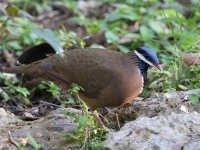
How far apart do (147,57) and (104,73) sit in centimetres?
45

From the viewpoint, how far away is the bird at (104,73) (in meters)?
4.05

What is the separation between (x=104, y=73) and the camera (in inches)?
162

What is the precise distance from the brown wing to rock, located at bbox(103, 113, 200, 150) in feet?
3.15

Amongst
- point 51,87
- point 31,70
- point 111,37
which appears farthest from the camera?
point 111,37

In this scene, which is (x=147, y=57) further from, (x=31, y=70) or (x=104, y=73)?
(x=31, y=70)

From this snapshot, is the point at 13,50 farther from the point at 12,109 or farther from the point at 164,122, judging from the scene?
the point at 164,122

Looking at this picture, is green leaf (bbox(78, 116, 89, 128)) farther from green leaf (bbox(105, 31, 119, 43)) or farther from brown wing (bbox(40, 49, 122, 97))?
A: green leaf (bbox(105, 31, 119, 43))

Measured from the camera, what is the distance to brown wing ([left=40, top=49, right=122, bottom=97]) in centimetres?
413

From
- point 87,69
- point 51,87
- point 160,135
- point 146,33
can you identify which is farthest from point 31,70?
point 146,33

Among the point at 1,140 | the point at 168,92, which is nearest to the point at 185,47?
the point at 168,92

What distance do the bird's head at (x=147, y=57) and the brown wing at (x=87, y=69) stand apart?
0.20m

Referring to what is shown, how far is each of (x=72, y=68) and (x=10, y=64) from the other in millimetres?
2142

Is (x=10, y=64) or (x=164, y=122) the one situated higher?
(x=164, y=122)

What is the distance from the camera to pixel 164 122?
3240mm
